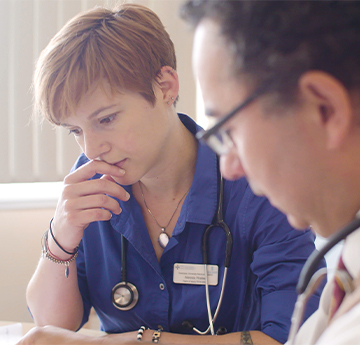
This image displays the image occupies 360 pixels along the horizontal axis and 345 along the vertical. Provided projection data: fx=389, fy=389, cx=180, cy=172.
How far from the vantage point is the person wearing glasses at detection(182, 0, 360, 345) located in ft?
1.62

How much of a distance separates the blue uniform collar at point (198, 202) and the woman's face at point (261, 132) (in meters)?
0.64

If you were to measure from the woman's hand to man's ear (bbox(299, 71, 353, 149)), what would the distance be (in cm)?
79

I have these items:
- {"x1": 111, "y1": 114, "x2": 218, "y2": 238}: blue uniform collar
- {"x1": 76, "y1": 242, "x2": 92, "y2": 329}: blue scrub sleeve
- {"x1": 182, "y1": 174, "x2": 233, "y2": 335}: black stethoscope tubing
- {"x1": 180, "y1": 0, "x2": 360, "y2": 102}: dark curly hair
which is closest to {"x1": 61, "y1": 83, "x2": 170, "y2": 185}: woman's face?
{"x1": 111, "y1": 114, "x2": 218, "y2": 238}: blue uniform collar

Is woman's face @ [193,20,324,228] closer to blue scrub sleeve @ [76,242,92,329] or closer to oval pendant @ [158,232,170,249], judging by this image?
oval pendant @ [158,232,170,249]

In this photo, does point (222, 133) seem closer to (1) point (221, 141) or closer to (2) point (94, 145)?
(1) point (221, 141)

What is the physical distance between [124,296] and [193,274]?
24 centimetres

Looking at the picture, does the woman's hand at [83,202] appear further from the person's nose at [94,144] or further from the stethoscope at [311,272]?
the stethoscope at [311,272]

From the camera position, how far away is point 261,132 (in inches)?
22.0

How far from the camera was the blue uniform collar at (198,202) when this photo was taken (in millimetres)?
1270

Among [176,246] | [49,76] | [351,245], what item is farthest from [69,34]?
[351,245]

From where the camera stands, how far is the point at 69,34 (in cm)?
115

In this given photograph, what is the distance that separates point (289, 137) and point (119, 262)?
36.9 inches

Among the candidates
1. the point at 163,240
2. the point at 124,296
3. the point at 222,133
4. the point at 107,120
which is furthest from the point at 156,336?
the point at 222,133

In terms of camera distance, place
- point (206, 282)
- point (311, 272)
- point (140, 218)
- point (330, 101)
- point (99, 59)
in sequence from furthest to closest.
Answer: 1. point (140, 218)
2. point (206, 282)
3. point (99, 59)
4. point (311, 272)
5. point (330, 101)
